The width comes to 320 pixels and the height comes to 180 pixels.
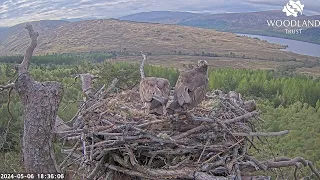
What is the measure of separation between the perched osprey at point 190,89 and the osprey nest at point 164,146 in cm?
22

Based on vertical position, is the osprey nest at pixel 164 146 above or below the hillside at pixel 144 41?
above

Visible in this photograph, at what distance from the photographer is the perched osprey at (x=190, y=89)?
475 cm

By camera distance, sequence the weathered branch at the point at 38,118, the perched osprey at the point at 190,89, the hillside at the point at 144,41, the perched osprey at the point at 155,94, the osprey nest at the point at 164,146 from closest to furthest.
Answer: the weathered branch at the point at 38,118
the osprey nest at the point at 164,146
the perched osprey at the point at 190,89
the perched osprey at the point at 155,94
the hillside at the point at 144,41

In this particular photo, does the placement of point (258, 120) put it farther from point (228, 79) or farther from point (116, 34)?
point (116, 34)

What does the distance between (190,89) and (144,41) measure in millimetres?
132618

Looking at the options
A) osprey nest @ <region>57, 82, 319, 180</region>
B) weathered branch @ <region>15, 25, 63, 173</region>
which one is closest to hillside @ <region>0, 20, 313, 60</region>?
osprey nest @ <region>57, 82, 319, 180</region>

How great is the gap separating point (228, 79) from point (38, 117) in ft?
121

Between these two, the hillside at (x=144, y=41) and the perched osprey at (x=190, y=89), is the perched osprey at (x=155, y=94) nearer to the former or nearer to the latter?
the perched osprey at (x=190, y=89)

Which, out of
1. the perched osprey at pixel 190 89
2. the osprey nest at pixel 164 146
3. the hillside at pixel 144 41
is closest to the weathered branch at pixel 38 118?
the osprey nest at pixel 164 146

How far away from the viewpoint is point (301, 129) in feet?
76.5

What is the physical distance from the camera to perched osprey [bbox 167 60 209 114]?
4.75 meters

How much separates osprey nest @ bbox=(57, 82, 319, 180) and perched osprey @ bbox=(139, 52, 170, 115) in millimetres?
163

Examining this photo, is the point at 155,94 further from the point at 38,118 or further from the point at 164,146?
the point at 38,118

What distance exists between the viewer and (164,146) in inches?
172
